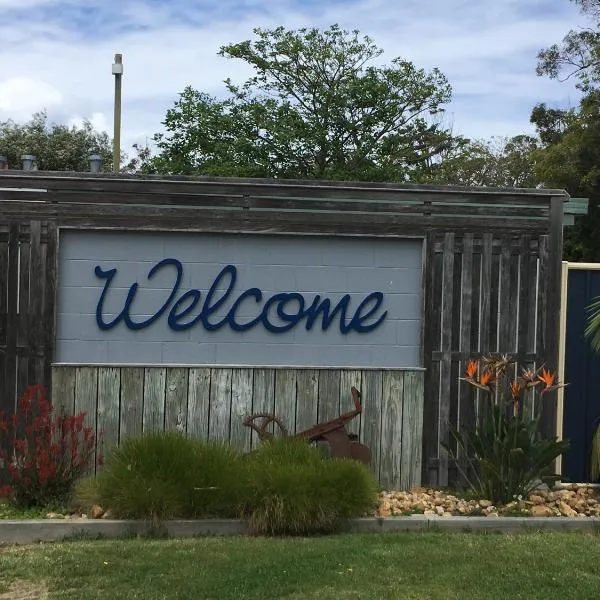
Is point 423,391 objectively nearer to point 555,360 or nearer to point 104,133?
point 555,360

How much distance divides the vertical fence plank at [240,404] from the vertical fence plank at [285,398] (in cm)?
26

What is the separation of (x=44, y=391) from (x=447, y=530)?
370cm

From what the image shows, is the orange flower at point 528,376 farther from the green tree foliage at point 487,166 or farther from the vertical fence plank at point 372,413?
the green tree foliage at point 487,166

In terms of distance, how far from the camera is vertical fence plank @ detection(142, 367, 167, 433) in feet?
25.1

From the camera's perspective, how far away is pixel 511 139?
128ft

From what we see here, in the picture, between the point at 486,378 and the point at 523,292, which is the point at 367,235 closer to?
the point at 523,292

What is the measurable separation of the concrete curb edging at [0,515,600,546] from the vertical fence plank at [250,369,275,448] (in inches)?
53.8

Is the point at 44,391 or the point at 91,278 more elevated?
the point at 91,278

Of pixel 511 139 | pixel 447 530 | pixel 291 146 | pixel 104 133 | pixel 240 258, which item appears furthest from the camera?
pixel 511 139

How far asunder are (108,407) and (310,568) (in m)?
2.98

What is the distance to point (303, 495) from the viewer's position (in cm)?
637

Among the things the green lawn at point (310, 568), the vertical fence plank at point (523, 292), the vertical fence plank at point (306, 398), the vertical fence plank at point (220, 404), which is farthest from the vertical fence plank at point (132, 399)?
the vertical fence plank at point (523, 292)

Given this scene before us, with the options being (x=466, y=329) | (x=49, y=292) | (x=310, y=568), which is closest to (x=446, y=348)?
(x=466, y=329)

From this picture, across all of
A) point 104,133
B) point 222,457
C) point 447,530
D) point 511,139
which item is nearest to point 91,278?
point 222,457
